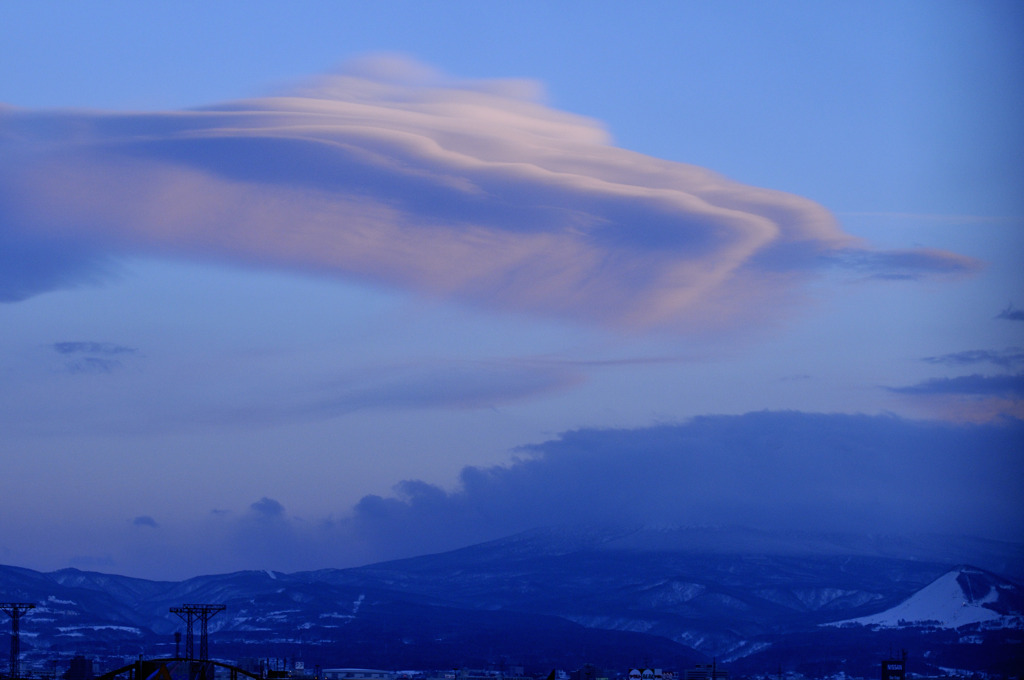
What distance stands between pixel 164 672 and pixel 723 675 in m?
111

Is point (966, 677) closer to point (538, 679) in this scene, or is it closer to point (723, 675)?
point (723, 675)

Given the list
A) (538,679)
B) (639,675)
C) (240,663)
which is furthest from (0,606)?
(538,679)

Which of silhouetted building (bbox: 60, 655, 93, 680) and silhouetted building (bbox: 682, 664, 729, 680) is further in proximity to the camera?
silhouetted building (bbox: 682, 664, 729, 680)

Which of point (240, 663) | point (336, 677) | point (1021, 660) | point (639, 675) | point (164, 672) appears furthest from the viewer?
point (336, 677)

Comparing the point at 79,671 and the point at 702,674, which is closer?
the point at 79,671

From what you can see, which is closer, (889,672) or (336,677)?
(889,672)

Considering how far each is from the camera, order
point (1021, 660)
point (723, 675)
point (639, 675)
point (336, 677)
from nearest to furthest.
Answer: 1. point (1021, 660)
2. point (639, 675)
3. point (723, 675)
4. point (336, 677)

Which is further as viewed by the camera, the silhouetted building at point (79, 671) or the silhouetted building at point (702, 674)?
the silhouetted building at point (702, 674)

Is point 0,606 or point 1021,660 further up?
point 0,606

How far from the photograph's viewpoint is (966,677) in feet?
652

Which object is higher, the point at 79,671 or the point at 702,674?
the point at 79,671

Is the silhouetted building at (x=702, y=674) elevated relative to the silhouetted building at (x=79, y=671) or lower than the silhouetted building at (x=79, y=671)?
lower

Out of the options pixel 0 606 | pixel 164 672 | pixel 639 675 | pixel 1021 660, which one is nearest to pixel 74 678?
pixel 0 606

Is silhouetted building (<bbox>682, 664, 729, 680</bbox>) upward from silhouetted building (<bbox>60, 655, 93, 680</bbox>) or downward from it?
downward
